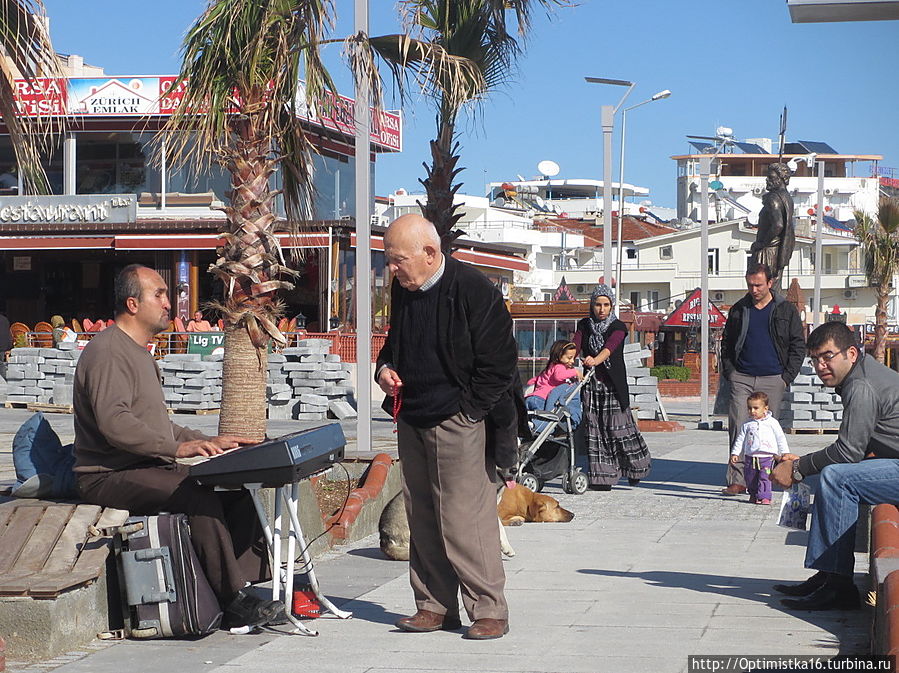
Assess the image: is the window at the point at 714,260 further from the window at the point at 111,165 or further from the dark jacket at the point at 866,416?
the dark jacket at the point at 866,416

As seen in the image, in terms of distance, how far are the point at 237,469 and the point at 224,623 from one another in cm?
82

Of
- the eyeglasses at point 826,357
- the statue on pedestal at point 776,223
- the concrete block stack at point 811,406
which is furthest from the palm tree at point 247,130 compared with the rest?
the concrete block stack at point 811,406

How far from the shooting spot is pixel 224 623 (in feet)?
20.0

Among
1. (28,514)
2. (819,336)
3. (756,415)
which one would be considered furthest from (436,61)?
(28,514)

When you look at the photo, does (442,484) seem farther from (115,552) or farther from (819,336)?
(819,336)

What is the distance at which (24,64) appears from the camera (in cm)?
846

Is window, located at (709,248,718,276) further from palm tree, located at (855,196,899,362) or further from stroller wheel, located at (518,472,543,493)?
stroller wheel, located at (518,472,543,493)

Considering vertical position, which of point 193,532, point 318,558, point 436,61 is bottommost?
point 318,558

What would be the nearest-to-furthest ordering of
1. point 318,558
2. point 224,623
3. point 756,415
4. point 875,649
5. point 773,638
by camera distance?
point 875,649
point 773,638
point 224,623
point 318,558
point 756,415

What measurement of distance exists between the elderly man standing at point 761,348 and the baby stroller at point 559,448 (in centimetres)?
136

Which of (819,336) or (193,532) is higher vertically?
(819,336)

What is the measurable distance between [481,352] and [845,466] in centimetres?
193

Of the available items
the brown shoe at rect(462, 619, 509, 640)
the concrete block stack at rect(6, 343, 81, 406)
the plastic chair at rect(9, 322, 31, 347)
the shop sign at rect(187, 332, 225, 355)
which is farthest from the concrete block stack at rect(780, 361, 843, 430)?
the brown shoe at rect(462, 619, 509, 640)

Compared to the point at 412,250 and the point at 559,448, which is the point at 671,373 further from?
the point at 412,250
